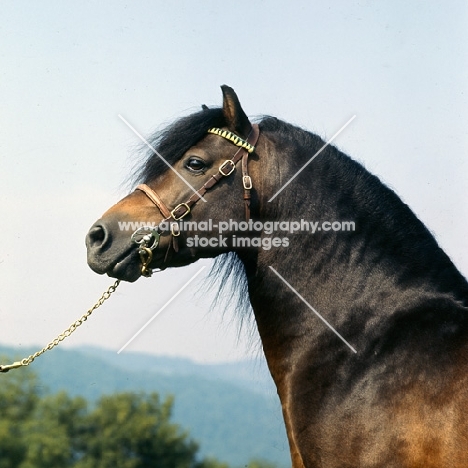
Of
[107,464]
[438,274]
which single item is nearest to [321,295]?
[438,274]

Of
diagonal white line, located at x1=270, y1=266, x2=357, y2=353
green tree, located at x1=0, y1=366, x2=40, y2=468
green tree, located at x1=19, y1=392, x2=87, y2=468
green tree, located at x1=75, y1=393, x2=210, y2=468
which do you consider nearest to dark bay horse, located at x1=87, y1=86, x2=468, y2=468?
diagonal white line, located at x1=270, y1=266, x2=357, y2=353

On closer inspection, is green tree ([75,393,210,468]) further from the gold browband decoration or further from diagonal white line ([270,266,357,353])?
the gold browband decoration

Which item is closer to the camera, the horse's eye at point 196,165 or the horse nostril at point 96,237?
the horse nostril at point 96,237

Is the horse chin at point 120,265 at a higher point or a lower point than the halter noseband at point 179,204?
lower

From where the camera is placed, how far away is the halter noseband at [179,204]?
4320mm

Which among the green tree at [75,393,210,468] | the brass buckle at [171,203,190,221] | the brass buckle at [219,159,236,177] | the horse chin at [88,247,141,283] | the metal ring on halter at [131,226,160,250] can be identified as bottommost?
the green tree at [75,393,210,468]

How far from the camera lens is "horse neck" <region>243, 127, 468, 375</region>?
13.4ft

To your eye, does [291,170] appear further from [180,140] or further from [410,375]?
[410,375]

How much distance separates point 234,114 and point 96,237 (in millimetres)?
1281

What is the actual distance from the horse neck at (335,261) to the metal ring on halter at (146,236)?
688 mm

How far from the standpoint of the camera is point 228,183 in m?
4.43

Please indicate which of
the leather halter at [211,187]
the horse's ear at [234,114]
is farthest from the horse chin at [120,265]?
the horse's ear at [234,114]

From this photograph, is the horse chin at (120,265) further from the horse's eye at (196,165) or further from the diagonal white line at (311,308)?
the diagonal white line at (311,308)

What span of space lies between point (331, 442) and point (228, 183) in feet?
5.97
